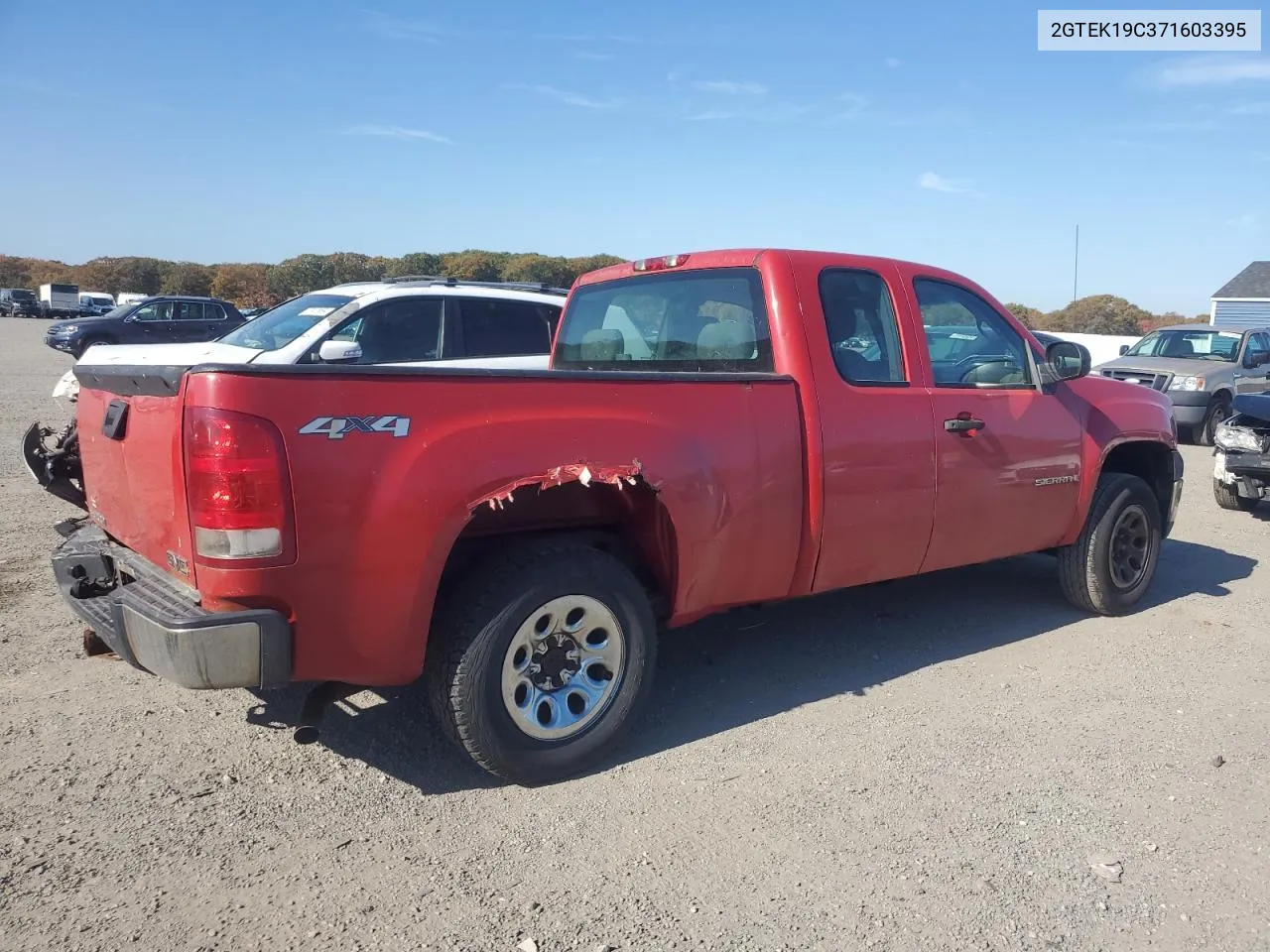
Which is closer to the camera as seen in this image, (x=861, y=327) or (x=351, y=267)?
(x=861, y=327)

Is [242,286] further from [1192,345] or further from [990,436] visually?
[990,436]

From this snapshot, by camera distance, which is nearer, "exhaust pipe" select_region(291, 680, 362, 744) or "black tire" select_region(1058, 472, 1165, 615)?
"exhaust pipe" select_region(291, 680, 362, 744)

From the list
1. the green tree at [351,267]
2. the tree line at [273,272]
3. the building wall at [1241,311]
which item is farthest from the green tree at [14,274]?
the building wall at [1241,311]

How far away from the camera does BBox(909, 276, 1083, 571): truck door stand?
4742mm

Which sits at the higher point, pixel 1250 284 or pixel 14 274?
pixel 14 274

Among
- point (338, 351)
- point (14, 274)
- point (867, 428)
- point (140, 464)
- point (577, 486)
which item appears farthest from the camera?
point (14, 274)

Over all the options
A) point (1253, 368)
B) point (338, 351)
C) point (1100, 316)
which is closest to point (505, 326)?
point (338, 351)

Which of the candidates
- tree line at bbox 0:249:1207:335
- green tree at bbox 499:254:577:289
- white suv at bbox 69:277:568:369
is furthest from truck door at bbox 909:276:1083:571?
green tree at bbox 499:254:577:289

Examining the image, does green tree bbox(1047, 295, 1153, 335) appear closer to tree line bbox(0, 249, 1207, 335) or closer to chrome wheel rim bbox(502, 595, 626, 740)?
tree line bbox(0, 249, 1207, 335)

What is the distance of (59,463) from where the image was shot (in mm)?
4465

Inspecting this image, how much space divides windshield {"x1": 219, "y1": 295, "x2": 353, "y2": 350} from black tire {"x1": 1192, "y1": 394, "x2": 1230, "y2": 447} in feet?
41.9

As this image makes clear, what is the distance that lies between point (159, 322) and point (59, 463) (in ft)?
72.8

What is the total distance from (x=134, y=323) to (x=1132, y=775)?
2552cm

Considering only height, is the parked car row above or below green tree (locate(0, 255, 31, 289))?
below
